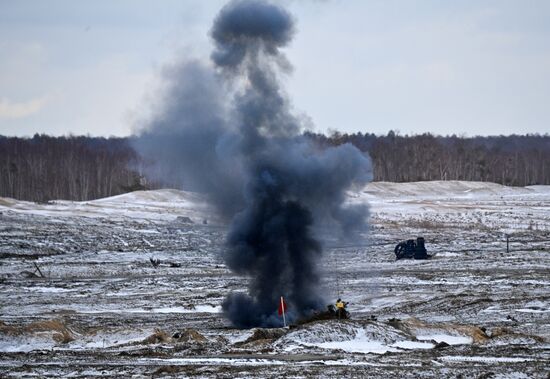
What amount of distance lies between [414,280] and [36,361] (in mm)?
29002

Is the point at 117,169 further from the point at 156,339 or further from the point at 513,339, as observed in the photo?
the point at 513,339

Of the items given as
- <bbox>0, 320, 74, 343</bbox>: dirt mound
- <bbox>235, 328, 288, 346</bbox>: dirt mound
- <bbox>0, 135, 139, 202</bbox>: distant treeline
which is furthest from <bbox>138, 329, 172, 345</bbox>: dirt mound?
<bbox>0, 135, 139, 202</bbox>: distant treeline

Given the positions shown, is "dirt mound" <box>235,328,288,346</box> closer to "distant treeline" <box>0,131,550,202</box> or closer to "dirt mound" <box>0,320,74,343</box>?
"dirt mound" <box>0,320,74,343</box>

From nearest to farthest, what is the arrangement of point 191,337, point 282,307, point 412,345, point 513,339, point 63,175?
point 513,339
point 412,345
point 191,337
point 282,307
point 63,175

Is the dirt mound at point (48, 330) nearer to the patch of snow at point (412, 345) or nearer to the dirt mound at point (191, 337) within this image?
the dirt mound at point (191, 337)

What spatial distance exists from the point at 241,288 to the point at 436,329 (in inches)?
785

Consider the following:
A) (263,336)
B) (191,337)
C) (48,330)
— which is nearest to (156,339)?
(191,337)

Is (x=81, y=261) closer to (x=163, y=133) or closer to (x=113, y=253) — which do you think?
(x=113, y=253)

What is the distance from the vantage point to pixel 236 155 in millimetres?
42000

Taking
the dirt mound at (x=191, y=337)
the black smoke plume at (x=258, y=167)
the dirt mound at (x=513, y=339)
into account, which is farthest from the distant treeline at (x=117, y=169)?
the dirt mound at (x=513, y=339)

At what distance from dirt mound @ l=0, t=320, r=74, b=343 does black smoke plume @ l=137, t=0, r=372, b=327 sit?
281 inches

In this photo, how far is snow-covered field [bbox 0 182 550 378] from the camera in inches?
1114

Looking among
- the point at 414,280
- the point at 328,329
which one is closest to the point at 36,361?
the point at 328,329

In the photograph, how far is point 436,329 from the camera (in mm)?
33844
